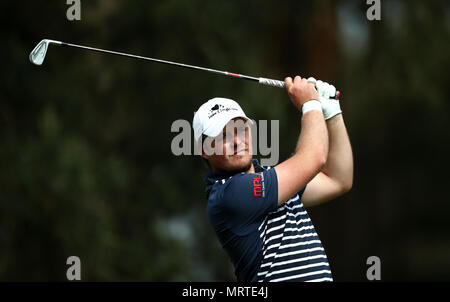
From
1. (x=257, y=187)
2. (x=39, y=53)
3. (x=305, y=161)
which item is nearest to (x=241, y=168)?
(x=257, y=187)

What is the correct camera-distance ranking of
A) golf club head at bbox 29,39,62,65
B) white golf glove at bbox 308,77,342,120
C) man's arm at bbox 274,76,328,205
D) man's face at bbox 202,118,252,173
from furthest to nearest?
golf club head at bbox 29,39,62,65 → white golf glove at bbox 308,77,342,120 → man's face at bbox 202,118,252,173 → man's arm at bbox 274,76,328,205

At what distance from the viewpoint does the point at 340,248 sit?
8016 millimetres

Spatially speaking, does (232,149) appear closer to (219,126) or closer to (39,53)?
(219,126)

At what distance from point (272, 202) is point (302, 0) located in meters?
5.52

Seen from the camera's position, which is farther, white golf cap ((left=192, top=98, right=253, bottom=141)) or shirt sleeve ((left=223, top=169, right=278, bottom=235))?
white golf cap ((left=192, top=98, right=253, bottom=141))

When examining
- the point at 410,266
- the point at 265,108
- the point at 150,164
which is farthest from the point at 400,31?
the point at 410,266

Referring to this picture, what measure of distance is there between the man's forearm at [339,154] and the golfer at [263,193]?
0.49ft

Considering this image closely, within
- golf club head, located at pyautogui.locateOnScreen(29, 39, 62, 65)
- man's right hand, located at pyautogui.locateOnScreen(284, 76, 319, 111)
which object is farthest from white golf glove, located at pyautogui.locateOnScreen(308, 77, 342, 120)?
golf club head, located at pyautogui.locateOnScreen(29, 39, 62, 65)

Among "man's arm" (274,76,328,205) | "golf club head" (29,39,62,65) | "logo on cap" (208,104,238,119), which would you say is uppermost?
"golf club head" (29,39,62,65)

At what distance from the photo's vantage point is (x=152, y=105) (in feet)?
24.8

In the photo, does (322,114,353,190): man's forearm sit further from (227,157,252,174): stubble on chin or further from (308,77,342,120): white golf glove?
(227,157,252,174): stubble on chin

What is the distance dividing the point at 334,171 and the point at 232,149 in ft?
1.74

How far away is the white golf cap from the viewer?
2.77 metres
